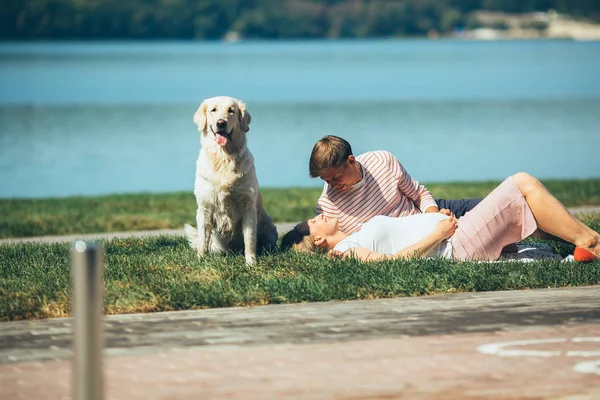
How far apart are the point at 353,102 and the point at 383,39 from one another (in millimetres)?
137311

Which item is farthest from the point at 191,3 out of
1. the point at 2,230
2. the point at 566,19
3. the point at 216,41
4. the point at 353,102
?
the point at 2,230

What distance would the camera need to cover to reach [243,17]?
165875 millimetres

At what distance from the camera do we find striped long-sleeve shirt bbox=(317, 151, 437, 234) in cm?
912

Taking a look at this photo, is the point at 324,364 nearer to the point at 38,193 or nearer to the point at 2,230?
the point at 2,230

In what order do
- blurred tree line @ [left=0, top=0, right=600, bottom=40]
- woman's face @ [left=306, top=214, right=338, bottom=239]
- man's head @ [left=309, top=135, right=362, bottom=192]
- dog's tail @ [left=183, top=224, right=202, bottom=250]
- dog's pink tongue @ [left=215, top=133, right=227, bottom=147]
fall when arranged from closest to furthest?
man's head @ [left=309, top=135, right=362, bottom=192] < dog's pink tongue @ [left=215, top=133, right=227, bottom=147] < woman's face @ [left=306, top=214, right=338, bottom=239] < dog's tail @ [left=183, top=224, right=202, bottom=250] < blurred tree line @ [left=0, top=0, right=600, bottom=40]

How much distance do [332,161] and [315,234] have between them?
77cm

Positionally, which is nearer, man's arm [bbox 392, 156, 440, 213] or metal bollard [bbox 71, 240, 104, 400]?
metal bollard [bbox 71, 240, 104, 400]

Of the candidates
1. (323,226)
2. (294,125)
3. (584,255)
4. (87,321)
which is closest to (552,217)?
(584,255)

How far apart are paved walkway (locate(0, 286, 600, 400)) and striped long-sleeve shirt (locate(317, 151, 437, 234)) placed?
1685 millimetres

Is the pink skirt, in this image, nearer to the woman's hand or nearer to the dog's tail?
the woman's hand

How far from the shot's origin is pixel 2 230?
1369 centimetres

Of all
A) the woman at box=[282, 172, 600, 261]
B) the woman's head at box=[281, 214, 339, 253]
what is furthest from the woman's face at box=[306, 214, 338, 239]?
the woman at box=[282, 172, 600, 261]

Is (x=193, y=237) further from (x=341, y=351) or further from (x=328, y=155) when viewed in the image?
(x=341, y=351)

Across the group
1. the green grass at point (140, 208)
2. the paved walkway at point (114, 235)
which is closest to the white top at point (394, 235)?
the paved walkway at point (114, 235)
